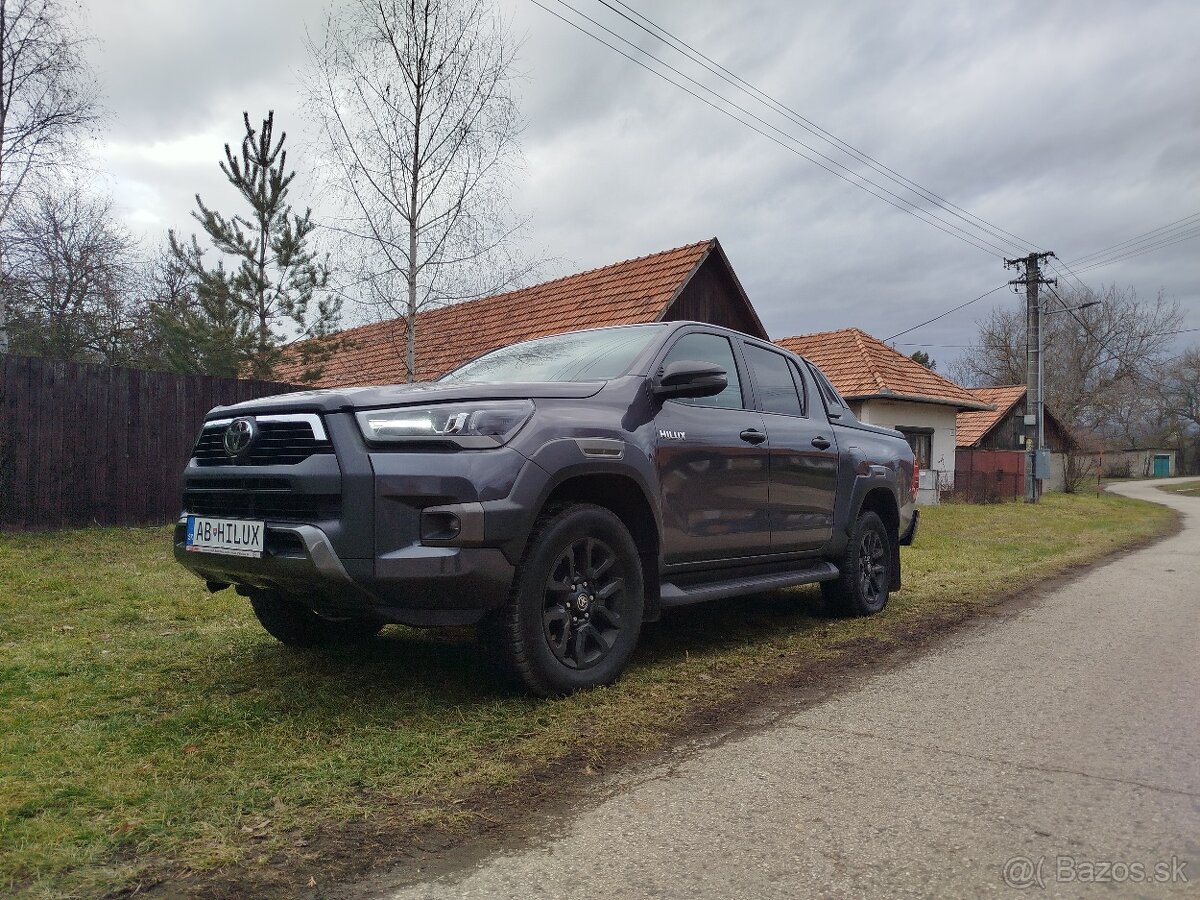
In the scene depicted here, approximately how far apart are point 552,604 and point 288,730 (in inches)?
45.3

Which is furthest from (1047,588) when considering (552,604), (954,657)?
(552,604)

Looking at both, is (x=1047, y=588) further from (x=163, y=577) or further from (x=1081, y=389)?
(x=1081, y=389)

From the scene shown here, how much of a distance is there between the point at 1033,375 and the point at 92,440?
25503 millimetres

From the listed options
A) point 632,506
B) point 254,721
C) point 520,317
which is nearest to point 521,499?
point 632,506

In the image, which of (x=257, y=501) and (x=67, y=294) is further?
(x=67, y=294)

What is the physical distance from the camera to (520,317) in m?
17.1

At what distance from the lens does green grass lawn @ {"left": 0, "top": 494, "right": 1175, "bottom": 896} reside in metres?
2.43

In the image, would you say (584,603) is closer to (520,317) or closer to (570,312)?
(570,312)

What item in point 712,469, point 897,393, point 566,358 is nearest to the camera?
point 712,469

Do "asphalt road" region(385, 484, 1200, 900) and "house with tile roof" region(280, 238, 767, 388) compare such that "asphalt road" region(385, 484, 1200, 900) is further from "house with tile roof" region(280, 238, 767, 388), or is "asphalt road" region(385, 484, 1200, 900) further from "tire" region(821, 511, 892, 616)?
"house with tile roof" region(280, 238, 767, 388)

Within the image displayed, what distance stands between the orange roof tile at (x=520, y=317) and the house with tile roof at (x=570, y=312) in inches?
0.8

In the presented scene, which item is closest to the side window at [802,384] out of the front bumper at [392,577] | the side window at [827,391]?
the side window at [827,391]

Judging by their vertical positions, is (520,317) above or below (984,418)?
above

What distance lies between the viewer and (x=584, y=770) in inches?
119
